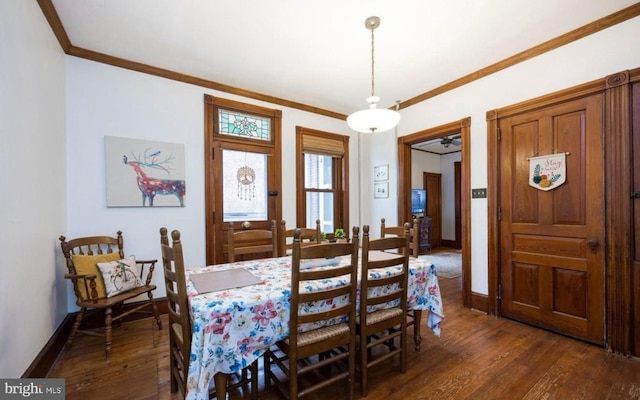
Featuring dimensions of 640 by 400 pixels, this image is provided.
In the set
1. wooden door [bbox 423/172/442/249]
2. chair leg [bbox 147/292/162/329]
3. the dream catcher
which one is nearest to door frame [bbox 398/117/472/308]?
the dream catcher

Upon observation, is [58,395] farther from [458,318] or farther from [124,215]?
[458,318]

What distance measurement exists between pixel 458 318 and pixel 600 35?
9.48 ft

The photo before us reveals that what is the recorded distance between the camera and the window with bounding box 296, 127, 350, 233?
4.12 metres

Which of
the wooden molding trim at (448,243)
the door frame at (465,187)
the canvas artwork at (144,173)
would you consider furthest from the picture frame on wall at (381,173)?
the wooden molding trim at (448,243)

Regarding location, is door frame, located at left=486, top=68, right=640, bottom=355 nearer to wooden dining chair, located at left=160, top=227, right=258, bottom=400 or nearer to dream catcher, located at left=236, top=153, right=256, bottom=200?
wooden dining chair, located at left=160, top=227, right=258, bottom=400

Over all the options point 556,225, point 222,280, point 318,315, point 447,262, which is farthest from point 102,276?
point 447,262

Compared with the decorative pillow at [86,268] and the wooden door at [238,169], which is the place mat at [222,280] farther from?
the wooden door at [238,169]

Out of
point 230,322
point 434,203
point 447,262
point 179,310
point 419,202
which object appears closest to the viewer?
point 230,322

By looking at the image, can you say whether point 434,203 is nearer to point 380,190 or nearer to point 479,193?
point 380,190

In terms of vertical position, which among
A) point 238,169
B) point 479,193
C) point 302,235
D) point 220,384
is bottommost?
point 220,384

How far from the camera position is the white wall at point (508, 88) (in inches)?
89.4

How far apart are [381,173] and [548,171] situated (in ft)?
7.34

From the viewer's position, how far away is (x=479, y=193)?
318 cm

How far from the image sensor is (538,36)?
8.29 ft
